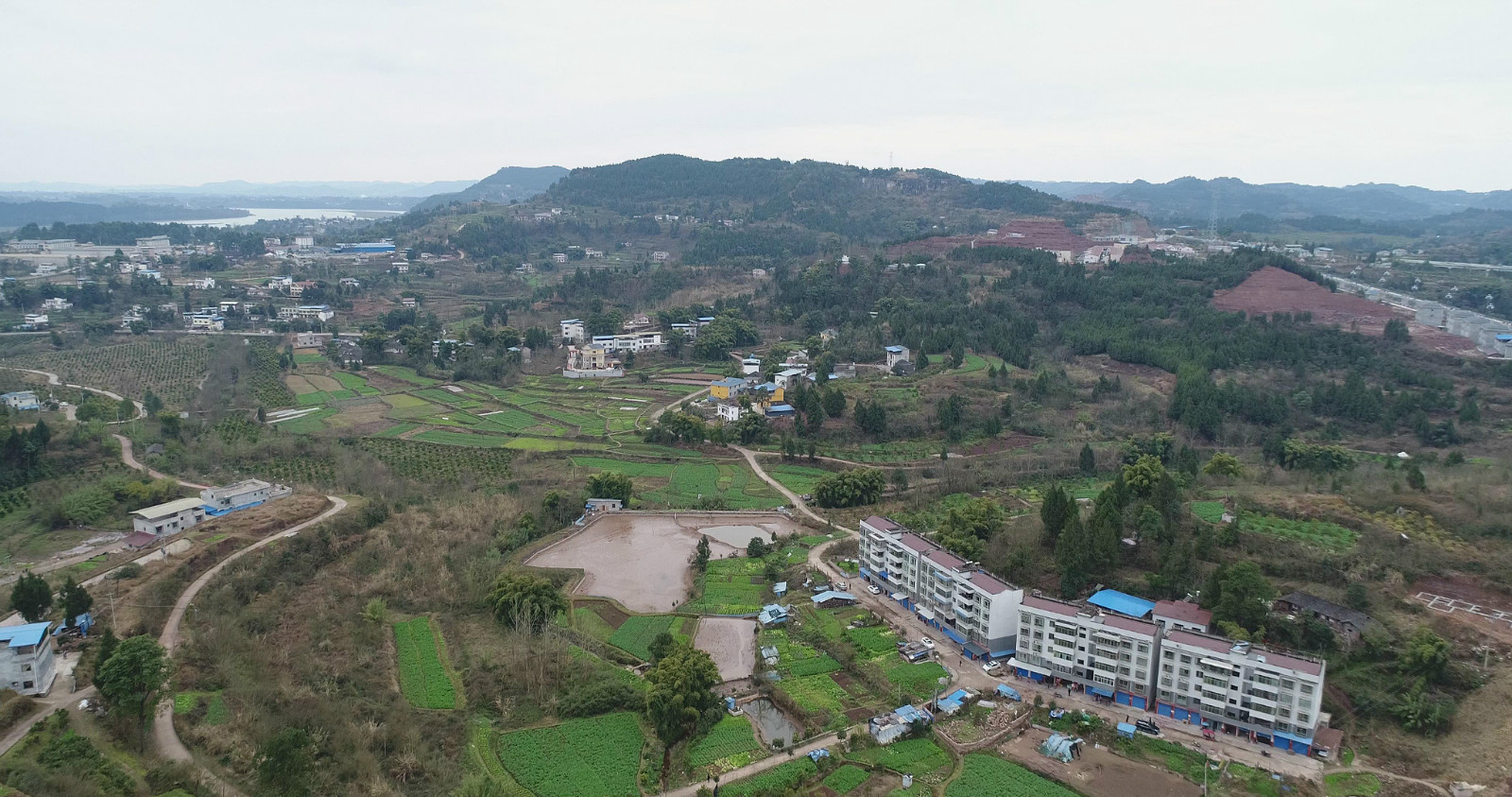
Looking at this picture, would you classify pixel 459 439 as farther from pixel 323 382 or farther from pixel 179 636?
pixel 179 636

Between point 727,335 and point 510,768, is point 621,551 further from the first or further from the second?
point 727,335

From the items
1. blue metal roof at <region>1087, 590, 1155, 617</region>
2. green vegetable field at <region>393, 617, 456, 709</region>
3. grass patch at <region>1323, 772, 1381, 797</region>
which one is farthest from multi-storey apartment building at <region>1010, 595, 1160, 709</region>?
green vegetable field at <region>393, 617, 456, 709</region>

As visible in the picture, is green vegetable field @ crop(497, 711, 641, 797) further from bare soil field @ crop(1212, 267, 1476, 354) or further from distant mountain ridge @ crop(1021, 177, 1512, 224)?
distant mountain ridge @ crop(1021, 177, 1512, 224)

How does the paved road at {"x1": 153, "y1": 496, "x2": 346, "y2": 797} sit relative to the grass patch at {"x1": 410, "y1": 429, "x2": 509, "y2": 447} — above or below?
above

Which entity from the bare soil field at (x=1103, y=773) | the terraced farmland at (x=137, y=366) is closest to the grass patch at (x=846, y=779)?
the bare soil field at (x=1103, y=773)

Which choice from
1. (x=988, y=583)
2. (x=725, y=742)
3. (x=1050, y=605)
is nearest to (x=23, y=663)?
(x=725, y=742)

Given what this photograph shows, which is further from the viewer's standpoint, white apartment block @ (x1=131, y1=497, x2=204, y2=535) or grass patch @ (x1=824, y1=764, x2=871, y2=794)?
white apartment block @ (x1=131, y1=497, x2=204, y2=535)
